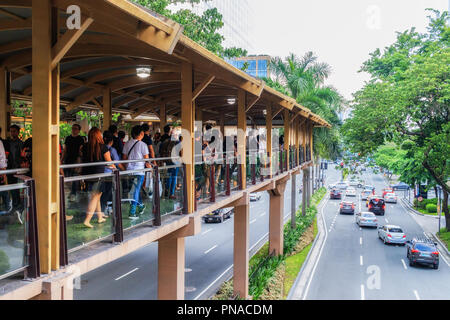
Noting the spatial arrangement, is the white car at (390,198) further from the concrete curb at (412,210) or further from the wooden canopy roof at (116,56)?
the wooden canopy roof at (116,56)

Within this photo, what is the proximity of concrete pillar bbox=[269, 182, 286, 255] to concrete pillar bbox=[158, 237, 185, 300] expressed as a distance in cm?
1172

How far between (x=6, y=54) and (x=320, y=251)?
21713mm

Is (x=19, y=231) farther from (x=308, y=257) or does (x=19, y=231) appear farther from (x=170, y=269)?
(x=308, y=257)

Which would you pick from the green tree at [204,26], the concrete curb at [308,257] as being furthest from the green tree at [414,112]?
the green tree at [204,26]

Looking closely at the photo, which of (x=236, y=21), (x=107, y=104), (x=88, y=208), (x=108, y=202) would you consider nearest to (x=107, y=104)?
(x=107, y=104)

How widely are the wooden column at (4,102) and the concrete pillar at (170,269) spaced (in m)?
3.82

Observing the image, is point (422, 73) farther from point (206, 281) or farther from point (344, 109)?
point (206, 281)

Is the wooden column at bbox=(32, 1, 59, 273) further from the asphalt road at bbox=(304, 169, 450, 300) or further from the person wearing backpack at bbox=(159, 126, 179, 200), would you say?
the asphalt road at bbox=(304, 169, 450, 300)

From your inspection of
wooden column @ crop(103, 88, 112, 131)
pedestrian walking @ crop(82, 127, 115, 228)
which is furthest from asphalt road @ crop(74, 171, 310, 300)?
pedestrian walking @ crop(82, 127, 115, 228)

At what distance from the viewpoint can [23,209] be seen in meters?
4.10

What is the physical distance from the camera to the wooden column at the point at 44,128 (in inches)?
163

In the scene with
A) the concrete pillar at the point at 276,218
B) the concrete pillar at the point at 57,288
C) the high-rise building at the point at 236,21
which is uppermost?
the high-rise building at the point at 236,21

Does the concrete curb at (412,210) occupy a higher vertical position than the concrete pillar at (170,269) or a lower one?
lower

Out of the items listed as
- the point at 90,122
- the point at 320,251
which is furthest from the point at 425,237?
the point at 90,122
